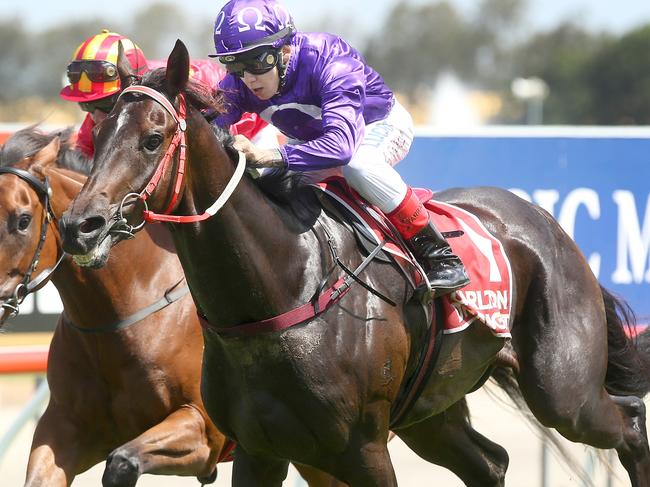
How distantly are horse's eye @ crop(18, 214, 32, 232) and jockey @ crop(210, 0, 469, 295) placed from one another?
0.86 meters

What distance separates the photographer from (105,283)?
436cm

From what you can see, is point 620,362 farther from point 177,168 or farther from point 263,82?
point 177,168

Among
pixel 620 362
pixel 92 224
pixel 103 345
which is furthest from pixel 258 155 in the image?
pixel 620 362

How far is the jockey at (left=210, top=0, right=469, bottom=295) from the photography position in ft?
11.6

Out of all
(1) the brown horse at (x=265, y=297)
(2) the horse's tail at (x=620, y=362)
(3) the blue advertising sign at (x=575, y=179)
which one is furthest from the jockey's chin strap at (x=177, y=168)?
(3) the blue advertising sign at (x=575, y=179)

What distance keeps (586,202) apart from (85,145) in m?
3.16

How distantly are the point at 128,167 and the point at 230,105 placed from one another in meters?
0.70

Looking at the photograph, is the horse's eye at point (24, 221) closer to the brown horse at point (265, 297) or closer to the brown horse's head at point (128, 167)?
the brown horse at point (265, 297)

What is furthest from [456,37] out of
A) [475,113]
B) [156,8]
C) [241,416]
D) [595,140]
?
[241,416]

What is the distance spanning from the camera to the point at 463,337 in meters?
4.15

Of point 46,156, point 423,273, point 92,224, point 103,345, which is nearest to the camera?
point 92,224

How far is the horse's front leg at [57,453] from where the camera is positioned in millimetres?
4129

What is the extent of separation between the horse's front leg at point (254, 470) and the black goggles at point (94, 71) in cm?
172

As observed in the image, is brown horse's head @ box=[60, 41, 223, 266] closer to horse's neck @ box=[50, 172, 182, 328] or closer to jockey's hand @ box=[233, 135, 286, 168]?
jockey's hand @ box=[233, 135, 286, 168]
